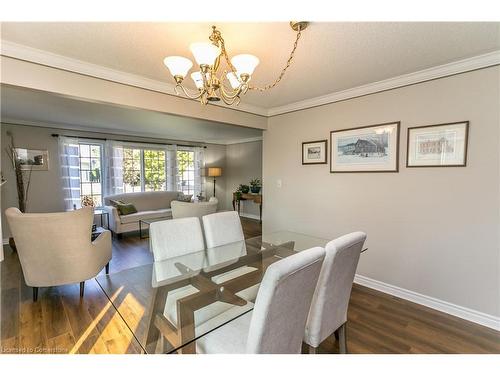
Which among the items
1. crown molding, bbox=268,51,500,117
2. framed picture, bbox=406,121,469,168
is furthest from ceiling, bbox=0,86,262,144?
framed picture, bbox=406,121,469,168

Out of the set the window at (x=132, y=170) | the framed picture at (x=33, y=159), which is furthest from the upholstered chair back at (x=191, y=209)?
the framed picture at (x=33, y=159)

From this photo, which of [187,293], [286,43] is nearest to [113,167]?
[187,293]

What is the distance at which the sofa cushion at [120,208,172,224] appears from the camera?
4.54 meters

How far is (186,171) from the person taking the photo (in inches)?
258

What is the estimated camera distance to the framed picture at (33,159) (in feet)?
14.0

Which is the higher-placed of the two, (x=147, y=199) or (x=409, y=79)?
(x=409, y=79)

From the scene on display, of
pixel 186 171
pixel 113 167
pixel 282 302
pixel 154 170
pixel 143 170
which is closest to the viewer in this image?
pixel 282 302

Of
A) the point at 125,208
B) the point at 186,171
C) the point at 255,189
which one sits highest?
the point at 186,171

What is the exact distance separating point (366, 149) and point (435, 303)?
1627 millimetres

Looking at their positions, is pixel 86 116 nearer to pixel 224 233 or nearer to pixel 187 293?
pixel 224 233

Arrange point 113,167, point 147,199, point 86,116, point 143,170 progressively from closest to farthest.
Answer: point 86,116, point 113,167, point 147,199, point 143,170

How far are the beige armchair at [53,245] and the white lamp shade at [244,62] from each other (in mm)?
1877

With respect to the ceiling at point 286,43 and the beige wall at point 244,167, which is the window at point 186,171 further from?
the ceiling at point 286,43
